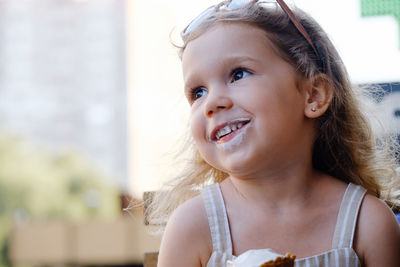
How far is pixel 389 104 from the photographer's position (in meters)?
2.30

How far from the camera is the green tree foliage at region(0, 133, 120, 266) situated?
19266mm

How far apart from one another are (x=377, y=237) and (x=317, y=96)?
Result: 0.35 meters

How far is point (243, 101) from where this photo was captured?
1.16 meters

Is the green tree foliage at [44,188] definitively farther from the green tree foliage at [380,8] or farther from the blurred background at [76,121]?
the green tree foliage at [380,8]

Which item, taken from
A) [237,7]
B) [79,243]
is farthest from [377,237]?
[79,243]

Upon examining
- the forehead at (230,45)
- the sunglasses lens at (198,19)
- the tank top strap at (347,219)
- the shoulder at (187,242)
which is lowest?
the shoulder at (187,242)

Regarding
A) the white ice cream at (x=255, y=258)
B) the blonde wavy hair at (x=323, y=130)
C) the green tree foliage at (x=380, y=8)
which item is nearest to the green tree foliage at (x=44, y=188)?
the green tree foliage at (x=380, y=8)

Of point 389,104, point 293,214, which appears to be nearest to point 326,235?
point 293,214

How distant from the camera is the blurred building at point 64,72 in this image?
24.2 meters

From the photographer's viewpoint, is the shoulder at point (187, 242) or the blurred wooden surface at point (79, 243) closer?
the shoulder at point (187, 242)

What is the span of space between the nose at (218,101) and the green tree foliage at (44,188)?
731 inches

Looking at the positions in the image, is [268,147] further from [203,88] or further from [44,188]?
[44,188]

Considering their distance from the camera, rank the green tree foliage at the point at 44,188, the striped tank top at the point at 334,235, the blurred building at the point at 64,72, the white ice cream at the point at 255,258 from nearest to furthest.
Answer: the white ice cream at the point at 255,258, the striped tank top at the point at 334,235, the green tree foliage at the point at 44,188, the blurred building at the point at 64,72

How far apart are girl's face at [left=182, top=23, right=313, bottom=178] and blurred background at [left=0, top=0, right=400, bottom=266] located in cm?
1484
